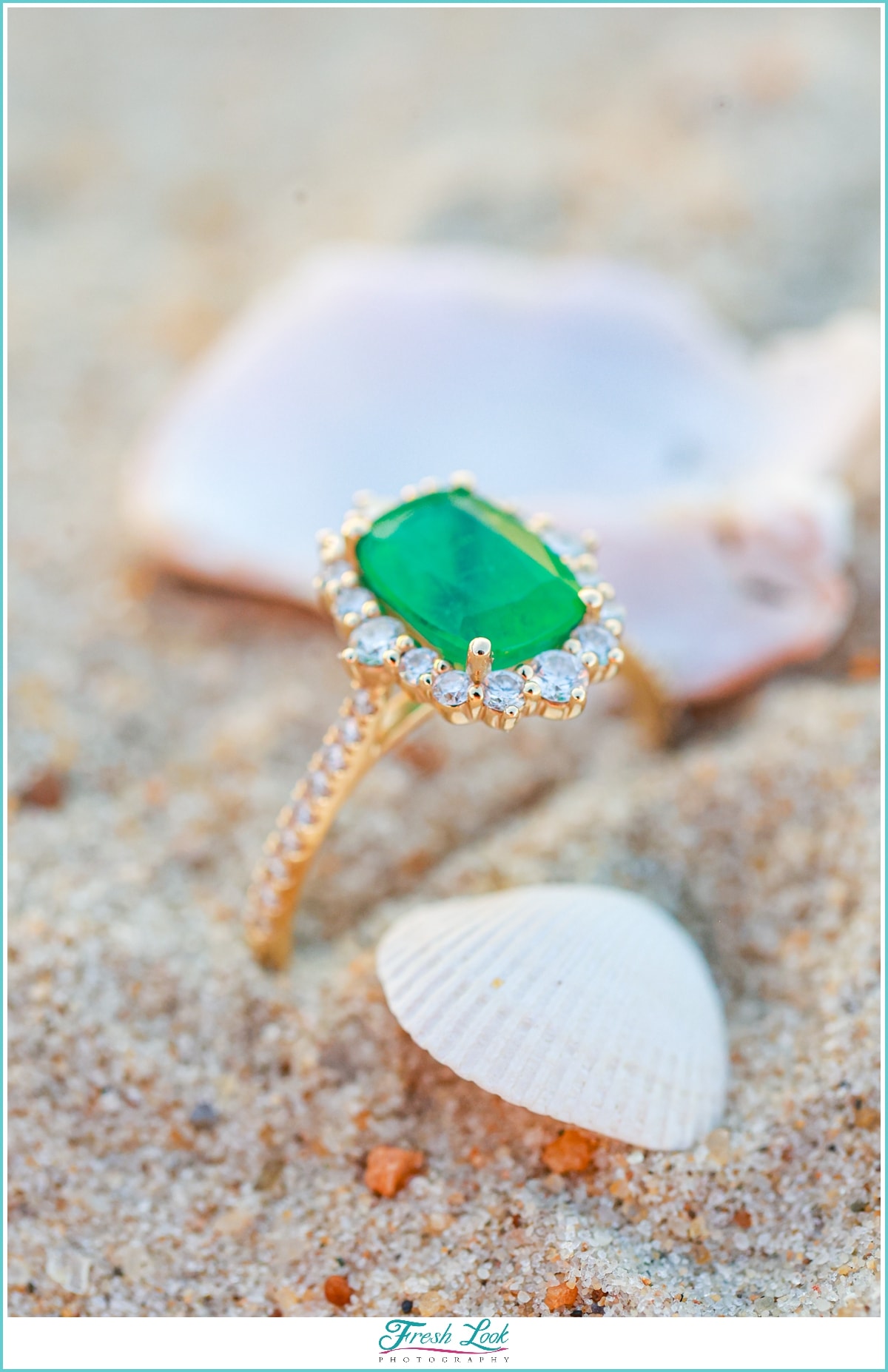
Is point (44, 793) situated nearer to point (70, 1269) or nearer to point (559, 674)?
point (70, 1269)

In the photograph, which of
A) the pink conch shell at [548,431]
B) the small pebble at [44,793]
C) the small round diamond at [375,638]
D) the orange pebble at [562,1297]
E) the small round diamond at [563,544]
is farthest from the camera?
the pink conch shell at [548,431]

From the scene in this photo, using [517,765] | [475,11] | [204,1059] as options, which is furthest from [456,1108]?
[475,11]

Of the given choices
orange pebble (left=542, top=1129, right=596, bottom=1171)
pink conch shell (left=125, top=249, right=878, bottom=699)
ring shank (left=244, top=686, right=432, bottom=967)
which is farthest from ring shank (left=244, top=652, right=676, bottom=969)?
pink conch shell (left=125, top=249, right=878, bottom=699)

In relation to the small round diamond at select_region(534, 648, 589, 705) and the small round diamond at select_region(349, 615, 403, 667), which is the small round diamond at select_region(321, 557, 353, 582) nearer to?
the small round diamond at select_region(349, 615, 403, 667)

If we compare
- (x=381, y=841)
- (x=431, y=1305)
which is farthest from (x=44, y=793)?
(x=431, y=1305)

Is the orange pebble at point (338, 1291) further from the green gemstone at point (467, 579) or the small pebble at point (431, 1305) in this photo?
the green gemstone at point (467, 579)

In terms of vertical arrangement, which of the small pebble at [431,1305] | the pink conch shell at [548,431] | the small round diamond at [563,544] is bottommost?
the small pebble at [431,1305]

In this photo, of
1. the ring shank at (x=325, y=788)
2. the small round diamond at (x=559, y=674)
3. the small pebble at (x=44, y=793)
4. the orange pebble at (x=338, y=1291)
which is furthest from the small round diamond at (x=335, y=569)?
the orange pebble at (x=338, y=1291)
